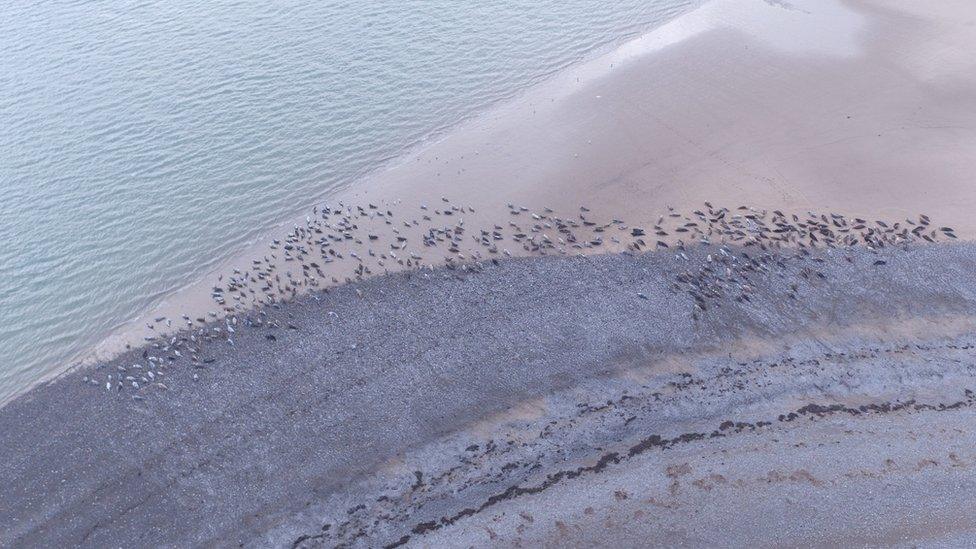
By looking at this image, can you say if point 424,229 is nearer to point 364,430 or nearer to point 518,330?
→ point 518,330

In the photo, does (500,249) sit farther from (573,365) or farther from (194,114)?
(194,114)

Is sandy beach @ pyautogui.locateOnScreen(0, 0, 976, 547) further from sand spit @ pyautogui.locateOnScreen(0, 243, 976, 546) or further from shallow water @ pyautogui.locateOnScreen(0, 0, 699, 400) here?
shallow water @ pyautogui.locateOnScreen(0, 0, 699, 400)

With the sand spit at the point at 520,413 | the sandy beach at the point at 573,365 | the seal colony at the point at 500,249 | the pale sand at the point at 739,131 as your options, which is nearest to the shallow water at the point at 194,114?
the pale sand at the point at 739,131

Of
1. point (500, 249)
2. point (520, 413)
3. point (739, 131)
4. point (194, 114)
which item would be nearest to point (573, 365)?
point (520, 413)

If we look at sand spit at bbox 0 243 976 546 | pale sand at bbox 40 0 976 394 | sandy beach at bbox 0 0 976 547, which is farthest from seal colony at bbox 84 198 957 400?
pale sand at bbox 40 0 976 394

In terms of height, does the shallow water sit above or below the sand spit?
above

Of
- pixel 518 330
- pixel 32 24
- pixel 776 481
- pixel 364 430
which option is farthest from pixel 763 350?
pixel 32 24
